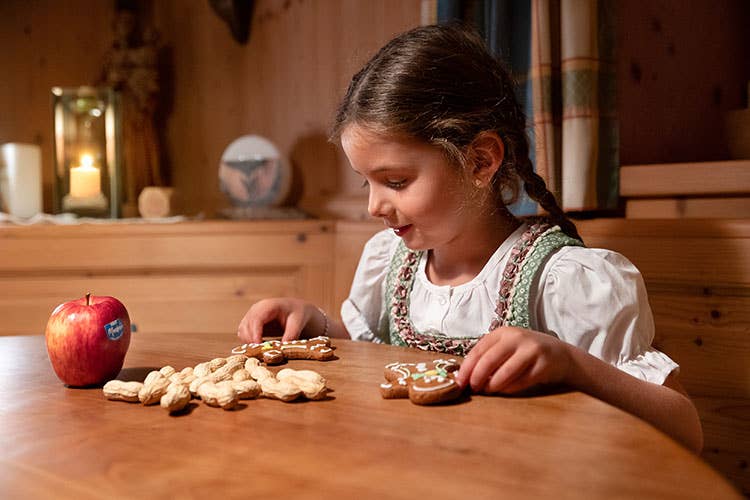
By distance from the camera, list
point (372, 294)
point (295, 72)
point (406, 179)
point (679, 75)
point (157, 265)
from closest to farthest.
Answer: point (406, 179)
point (372, 294)
point (679, 75)
point (157, 265)
point (295, 72)

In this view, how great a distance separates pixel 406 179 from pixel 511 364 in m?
0.45

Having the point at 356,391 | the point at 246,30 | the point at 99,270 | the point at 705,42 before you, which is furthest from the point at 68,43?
the point at 356,391

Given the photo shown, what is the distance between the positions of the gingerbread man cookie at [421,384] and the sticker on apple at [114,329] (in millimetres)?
337

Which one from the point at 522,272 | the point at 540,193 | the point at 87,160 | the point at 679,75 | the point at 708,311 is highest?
the point at 679,75

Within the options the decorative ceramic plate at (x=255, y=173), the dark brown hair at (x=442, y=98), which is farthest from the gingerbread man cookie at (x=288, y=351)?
the decorative ceramic plate at (x=255, y=173)

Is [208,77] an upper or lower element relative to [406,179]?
upper

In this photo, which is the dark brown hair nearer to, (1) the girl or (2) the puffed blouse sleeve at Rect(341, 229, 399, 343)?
(1) the girl

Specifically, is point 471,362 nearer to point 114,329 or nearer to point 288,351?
point 288,351

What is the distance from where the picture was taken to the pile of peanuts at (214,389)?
73cm

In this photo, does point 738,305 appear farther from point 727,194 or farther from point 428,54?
point 428,54

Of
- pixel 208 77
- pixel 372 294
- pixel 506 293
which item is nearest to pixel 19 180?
pixel 208 77

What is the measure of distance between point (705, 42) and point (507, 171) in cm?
107

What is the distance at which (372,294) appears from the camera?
1.46 meters

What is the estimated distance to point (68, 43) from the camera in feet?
8.87
